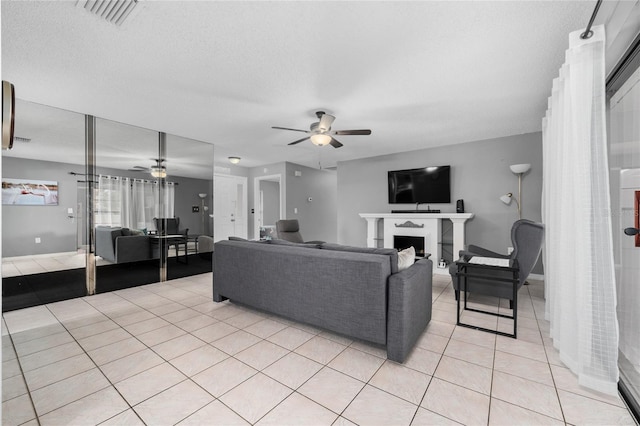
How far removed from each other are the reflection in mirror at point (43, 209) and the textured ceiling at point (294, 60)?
0.43 m

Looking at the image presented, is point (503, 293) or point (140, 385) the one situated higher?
point (503, 293)

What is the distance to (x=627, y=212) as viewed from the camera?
85.8 inches

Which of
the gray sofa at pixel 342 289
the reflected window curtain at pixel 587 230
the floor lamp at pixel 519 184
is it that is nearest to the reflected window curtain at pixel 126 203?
the gray sofa at pixel 342 289

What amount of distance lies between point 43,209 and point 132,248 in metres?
1.09

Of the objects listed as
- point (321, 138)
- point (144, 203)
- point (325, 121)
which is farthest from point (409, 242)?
point (144, 203)

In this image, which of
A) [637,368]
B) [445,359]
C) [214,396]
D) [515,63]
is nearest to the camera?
[214,396]

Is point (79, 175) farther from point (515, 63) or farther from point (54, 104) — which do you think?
point (515, 63)

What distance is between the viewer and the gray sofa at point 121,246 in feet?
12.4

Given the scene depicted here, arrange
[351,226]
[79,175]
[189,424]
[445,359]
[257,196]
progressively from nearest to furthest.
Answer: [189,424], [445,359], [79,175], [351,226], [257,196]

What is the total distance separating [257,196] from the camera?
301 inches

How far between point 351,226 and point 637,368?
4916mm

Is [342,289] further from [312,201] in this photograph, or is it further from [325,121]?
[312,201]

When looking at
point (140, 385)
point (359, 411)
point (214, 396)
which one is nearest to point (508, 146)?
point (359, 411)

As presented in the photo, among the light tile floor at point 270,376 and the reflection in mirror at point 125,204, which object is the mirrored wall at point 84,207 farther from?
the light tile floor at point 270,376
